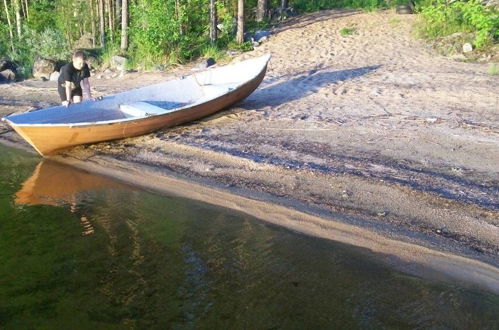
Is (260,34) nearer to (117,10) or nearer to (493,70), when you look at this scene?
(117,10)

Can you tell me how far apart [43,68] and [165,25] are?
560cm

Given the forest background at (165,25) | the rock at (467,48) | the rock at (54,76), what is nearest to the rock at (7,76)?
the forest background at (165,25)

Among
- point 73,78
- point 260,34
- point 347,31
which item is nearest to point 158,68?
point 260,34

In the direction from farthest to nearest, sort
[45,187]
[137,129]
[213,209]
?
[137,129] → [45,187] → [213,209]

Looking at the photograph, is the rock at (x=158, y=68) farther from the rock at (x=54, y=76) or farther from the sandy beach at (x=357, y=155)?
the rock at (x=54, y=76)

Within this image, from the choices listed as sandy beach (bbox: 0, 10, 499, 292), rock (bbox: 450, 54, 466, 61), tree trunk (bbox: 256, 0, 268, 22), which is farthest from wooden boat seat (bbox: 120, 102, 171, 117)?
tree trunk (bbox: 256, 0, 268, 22)

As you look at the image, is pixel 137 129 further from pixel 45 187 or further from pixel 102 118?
pixel 45 187

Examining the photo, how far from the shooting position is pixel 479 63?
14125 millimetres

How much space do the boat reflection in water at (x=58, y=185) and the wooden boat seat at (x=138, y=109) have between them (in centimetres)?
165

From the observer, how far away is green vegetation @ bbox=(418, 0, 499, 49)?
14617 mm

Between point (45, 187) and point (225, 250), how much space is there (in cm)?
391

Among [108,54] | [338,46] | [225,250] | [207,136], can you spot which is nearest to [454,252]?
[225,250]

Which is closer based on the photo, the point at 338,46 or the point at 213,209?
the point at 213,209

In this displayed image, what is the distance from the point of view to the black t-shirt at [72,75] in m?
10.2
